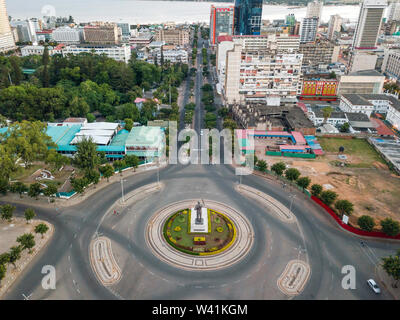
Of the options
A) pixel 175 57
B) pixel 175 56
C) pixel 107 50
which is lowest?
pixel 175 57

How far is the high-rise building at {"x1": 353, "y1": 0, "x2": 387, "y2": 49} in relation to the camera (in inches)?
5340

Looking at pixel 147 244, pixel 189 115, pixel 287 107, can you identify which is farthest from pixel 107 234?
pixel 287 107

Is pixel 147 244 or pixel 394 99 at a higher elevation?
pixel 394 99

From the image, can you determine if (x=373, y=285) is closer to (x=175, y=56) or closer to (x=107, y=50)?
(x=175, y=56)

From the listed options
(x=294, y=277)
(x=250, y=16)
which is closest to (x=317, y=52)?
(x=250, y=16)

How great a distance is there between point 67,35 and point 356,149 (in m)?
193

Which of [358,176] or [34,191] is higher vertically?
[34,191]

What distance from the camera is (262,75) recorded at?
10031cm

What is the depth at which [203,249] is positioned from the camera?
1756 inches

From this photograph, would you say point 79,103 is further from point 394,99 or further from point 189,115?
point 394,99

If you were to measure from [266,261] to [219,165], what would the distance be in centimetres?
2916

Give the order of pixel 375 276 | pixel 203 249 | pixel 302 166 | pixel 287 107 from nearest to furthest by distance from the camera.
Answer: pixel 375 276, pixel 203 249, pixel 302 166, pixel 287 107

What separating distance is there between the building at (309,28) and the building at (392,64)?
63054 millimetres

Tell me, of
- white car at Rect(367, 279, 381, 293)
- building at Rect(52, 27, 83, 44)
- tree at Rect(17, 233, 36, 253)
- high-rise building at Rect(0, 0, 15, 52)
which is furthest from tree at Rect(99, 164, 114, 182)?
building at Rect(52, 27, 83, 44)
